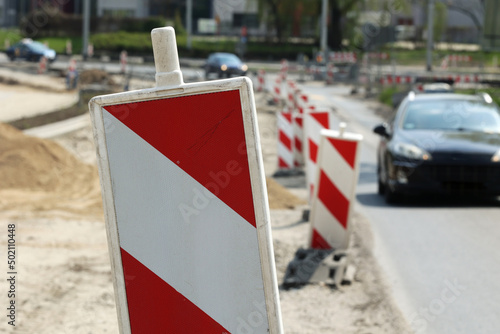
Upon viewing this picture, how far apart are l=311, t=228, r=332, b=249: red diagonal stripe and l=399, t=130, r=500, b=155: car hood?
4011mm

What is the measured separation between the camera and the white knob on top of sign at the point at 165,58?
298 centimetres

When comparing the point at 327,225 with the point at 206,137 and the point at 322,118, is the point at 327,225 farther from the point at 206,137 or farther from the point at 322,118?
the point at 206,137

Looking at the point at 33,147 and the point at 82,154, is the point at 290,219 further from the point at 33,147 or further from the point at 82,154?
the point at 82,154

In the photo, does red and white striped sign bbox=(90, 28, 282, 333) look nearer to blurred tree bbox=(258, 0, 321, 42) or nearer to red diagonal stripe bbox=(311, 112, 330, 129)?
red diagonal stripe bbox=(311, 112, 330, 129)

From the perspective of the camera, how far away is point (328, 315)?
6375mm

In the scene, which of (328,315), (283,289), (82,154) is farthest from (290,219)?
(82,154)

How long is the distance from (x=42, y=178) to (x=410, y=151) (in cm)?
504

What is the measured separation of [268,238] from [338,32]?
6820 centimetres

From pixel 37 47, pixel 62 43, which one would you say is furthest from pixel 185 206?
pixel 62 43

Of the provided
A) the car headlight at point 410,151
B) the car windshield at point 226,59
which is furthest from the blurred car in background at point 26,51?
the car headlight at point 410,151

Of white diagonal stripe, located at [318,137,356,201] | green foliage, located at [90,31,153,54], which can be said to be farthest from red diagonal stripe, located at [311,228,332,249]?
green foliage, located at [90,31,153,54]

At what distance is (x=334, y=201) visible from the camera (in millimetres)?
8016

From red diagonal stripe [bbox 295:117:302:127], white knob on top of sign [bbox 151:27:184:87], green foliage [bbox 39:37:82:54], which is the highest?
white knob on top of sign [bbox 151:27:184:87]

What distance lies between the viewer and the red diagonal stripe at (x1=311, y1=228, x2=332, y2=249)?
8094 mm
